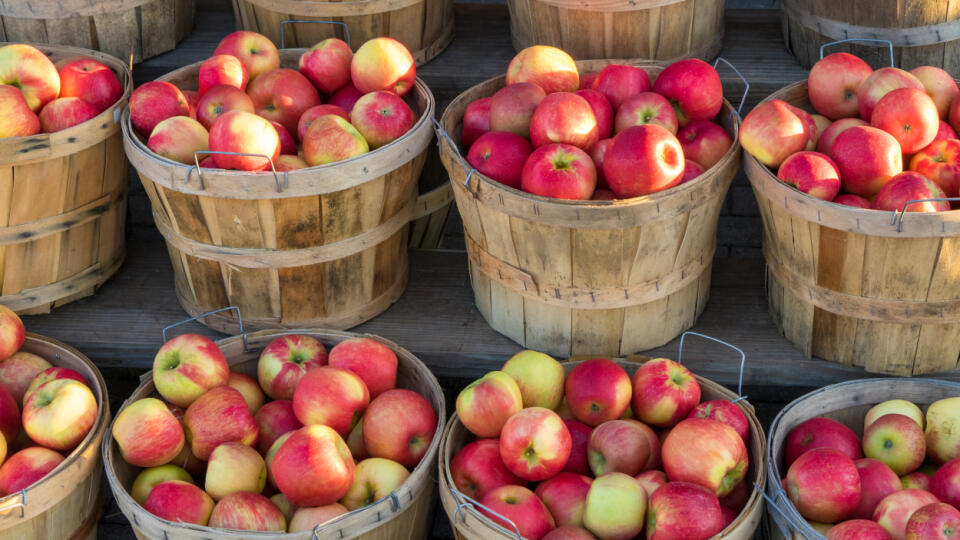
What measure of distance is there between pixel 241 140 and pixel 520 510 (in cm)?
118

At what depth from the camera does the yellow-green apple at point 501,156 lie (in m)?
2.52

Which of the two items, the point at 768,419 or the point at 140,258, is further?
the point at 140,258

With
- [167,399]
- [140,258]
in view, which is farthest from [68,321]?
[167,399]

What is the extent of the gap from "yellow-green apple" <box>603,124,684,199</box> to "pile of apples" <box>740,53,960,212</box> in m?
0.25

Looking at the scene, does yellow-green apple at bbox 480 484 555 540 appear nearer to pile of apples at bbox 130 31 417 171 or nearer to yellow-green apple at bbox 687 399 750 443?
yellow-green apple at bbox 687 399 750 443

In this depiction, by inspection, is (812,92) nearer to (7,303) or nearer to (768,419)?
(768,419)

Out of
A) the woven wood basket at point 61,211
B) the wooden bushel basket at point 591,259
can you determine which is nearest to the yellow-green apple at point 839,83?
the wooden bushel basket at point 591,259

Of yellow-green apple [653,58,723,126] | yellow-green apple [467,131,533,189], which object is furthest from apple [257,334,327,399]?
yellow-green apple [653,58,723,126]

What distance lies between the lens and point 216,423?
2.27m

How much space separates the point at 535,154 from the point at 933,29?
1.42 meters

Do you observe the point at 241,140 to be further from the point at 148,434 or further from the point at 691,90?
the point at 691,90

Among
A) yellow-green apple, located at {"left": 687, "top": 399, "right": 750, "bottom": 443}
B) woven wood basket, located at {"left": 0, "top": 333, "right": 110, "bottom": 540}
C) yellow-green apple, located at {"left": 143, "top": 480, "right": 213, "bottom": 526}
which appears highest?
yellow-green apple, located at {"left": 687, "top": 399, "right": 750, "bottom": 443}

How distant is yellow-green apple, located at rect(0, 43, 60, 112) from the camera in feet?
9.36

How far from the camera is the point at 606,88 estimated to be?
9.12ft
